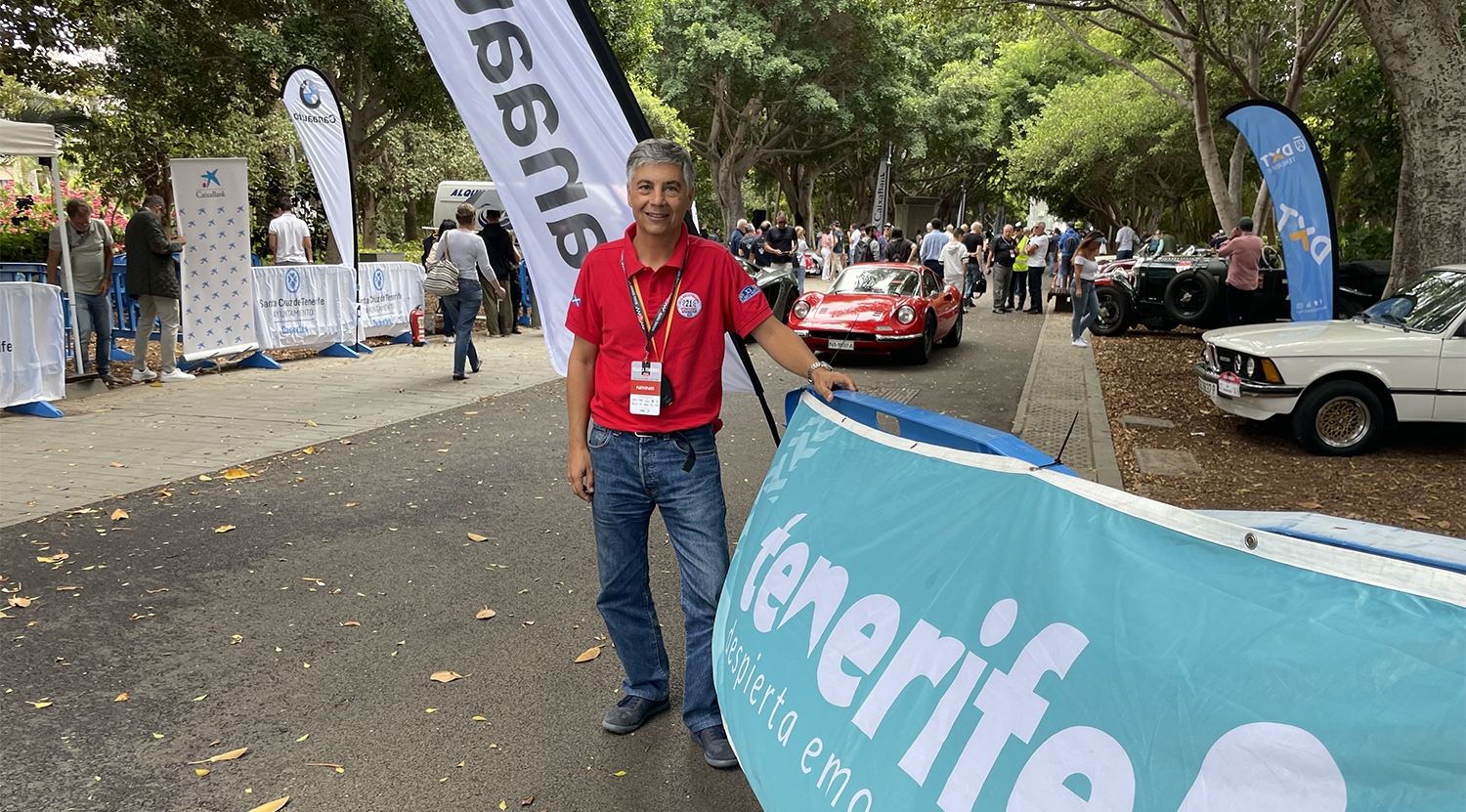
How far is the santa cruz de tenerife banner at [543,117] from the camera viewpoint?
3.82 m

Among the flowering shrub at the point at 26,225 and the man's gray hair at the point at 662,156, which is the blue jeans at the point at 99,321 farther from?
the man's gray hair at the point at 662,156

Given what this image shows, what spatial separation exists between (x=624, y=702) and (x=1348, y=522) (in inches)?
95.9

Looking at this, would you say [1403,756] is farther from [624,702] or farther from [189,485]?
[189,485]

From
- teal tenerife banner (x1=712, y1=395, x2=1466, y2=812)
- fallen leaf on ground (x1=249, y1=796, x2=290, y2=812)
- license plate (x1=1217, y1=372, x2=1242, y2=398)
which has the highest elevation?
teal tenerife banner (x1=712, y1=395, x2=1466, y2=812)

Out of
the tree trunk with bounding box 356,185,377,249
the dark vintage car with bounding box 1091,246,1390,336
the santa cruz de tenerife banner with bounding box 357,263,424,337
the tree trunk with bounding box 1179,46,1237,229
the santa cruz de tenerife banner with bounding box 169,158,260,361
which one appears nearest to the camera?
the santa cruz de tenerife banner with bounding box 169,158,260,361

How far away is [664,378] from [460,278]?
9100mm

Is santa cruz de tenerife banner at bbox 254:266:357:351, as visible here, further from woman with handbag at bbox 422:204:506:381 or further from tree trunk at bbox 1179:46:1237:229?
tree trunk at bbox 1179:46:1237:229

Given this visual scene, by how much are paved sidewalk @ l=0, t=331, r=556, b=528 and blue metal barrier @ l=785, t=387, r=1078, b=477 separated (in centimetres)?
536

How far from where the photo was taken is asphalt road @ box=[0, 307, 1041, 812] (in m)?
3.21

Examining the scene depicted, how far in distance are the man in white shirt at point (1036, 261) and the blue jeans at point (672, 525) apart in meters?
19.9

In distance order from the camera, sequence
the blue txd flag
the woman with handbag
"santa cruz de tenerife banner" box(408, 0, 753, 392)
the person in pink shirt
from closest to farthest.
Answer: "santa cruz de tenerife banner" box(408, 0, 753, 392), the blue txd flag, the woman with handbag, the person in pink shirt

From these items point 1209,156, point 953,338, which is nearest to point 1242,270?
point 953,338

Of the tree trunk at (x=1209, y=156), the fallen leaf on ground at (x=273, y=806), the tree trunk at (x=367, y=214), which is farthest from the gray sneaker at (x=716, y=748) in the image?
the tree trunk at (x=367, y=214)

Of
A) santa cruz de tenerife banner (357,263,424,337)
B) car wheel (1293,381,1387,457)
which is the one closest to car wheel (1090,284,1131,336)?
car wheel (1293,381,1387,457)
